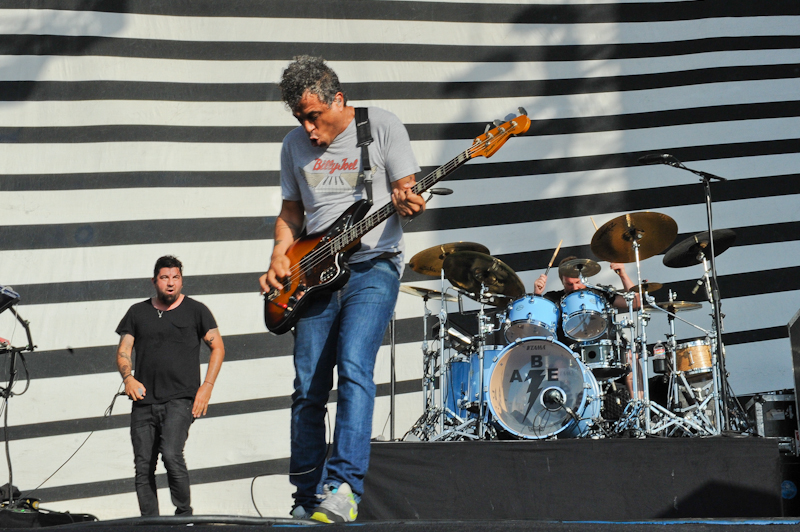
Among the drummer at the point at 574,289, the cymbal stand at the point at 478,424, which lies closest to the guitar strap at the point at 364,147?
the cymbal stand at the point at 478,424

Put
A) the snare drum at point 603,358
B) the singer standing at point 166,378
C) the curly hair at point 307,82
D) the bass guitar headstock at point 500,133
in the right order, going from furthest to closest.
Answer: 1. the snare drum at point 603,358
2. the singer standing at point 166,378
3. the bass guitar headstock at point 500,133
4. the curly hair at point 307,82

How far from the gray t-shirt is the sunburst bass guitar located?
0.06m

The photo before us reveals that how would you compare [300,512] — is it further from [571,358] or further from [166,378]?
[571,358]

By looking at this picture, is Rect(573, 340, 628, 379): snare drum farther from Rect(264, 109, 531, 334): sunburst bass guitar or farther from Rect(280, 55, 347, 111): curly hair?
Rect(280, 55, 347, 111): curly hair

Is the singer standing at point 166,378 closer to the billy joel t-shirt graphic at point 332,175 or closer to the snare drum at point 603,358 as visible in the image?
the billy joel t-shirt graphic at point 332,175

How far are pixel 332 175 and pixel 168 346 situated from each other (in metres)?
2.35

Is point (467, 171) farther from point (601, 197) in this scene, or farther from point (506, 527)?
point (506, 527)

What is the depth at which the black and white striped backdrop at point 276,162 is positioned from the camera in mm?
5922

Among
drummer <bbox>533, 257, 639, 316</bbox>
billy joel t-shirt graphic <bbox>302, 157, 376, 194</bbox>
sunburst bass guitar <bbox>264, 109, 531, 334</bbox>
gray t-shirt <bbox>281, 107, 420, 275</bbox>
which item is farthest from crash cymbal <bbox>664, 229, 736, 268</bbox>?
billy joel t-shirt graphic <bbox>302, 157, 376, 194</bbox>

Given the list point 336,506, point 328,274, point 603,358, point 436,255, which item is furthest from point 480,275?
point 336,506

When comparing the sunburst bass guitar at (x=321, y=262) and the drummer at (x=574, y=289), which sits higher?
the drummer at (x=574, y=289)

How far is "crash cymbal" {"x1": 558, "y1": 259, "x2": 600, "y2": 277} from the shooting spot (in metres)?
5.62

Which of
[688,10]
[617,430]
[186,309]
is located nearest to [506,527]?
[617,430]

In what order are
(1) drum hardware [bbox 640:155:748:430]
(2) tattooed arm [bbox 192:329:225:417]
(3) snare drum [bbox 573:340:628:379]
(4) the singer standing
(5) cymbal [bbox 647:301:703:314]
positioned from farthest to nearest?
1. (5) cymbal [bbox 647:301:703:314]
2. (3) snare drum [bbox 573:340:628:379]
3. (2) tattooed arm [bbox 192:329:225:417]
4. (4) the singer standing
5. (1) drum hardware [bbox 640:155:748:430]
